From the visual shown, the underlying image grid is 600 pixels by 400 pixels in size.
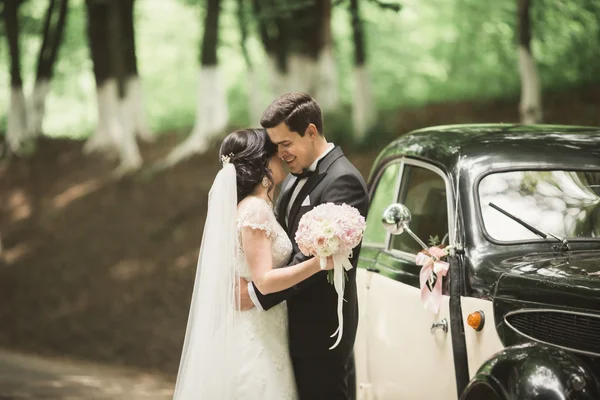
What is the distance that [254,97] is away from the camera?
401 inches

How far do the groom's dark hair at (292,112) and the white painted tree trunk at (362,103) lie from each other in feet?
17.8

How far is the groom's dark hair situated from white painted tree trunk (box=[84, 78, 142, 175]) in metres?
7.55

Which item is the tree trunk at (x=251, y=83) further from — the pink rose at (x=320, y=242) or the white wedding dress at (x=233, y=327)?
the pink rose at (x=320, y=242)

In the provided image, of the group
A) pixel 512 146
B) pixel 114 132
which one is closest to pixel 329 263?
pixel 512 146

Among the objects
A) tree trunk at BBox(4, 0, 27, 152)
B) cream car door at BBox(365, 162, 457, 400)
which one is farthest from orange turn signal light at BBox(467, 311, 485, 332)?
tree trunk at BBox(4, 0, 27, 152)

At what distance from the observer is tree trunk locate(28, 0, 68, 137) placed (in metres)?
12.0

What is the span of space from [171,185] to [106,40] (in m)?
2.39

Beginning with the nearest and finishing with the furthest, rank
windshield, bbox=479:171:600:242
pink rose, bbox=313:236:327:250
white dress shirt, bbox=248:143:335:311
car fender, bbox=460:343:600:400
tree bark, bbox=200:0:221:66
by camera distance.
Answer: car fender, bbox=460:343:600:400 → pink rose, bbox=313:236:327:250 → white dress shirt, bbox=248:143:335:311 → windshield, bbox=479:171:600:242 → tree bark, bbox=200:0:221:66

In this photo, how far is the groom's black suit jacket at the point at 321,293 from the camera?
371 centimetres

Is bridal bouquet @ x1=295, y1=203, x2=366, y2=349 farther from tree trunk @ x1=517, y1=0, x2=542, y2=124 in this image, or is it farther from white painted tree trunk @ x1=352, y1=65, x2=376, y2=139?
white painted tree trunk @ x1=352, y1=65, x2=376, y2=139

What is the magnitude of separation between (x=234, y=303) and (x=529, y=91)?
4982mm

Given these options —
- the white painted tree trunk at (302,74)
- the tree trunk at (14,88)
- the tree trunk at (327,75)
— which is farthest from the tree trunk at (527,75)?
the tree trunk at (14,88)

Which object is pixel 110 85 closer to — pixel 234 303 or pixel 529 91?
pixel 529 91

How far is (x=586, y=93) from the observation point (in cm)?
761
